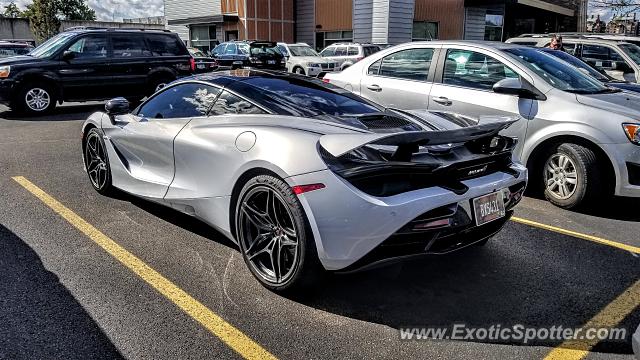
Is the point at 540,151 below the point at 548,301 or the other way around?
the other way around

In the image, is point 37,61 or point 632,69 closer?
point 632,69

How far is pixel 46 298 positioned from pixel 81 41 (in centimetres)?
927

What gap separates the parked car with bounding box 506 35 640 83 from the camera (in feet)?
32.1

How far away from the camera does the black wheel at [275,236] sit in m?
2.83

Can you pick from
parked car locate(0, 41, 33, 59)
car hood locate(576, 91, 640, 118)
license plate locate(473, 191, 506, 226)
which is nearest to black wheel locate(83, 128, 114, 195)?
license plate locate(473, 191, 506, 226)

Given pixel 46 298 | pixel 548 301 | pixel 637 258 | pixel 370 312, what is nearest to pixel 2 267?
pixel 46 298

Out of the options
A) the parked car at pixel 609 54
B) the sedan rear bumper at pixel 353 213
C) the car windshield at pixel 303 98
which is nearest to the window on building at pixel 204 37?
the parked car at pixel 609 54

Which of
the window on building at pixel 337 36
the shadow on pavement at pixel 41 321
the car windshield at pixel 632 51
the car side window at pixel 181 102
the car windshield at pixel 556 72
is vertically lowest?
the shadow on pavement at pixel 41 321

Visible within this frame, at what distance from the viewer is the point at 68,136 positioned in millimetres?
8461

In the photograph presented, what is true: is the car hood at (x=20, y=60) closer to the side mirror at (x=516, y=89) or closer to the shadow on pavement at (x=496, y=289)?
the side mirror at (x=516, y=89)

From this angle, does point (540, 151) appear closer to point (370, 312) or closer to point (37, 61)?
point (370, 312)

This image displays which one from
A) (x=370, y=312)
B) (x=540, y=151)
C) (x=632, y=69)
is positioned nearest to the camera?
(x=370, y=312)

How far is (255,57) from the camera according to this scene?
19094 mm

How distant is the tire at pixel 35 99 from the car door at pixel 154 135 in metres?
7.10
